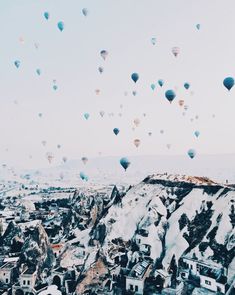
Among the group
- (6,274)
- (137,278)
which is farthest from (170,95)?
(6,274)

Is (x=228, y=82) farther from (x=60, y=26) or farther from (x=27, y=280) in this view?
(x=27, y=280)

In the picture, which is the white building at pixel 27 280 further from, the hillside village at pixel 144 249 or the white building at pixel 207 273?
the white building at pixel 207 273

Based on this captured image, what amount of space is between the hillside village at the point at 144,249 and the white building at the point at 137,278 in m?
0.13

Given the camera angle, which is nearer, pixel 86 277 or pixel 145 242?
pixel 86 277

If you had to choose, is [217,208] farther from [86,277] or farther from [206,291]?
[86,277]

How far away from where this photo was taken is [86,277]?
58750 mm

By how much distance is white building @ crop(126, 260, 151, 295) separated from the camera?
182 feet

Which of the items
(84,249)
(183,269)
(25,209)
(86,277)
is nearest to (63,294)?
(86,277)

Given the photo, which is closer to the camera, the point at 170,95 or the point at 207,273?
the point at 207,273

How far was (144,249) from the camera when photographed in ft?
212

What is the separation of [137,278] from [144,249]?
921 cm

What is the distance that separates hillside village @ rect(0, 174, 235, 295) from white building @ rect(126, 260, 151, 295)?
5.1 inches

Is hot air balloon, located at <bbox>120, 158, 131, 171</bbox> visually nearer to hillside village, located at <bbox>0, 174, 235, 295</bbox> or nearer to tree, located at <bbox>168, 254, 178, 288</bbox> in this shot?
hillside village, located at <bbox>0, 174, 235, 295</bbox>

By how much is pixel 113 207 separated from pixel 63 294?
21.8 metres
